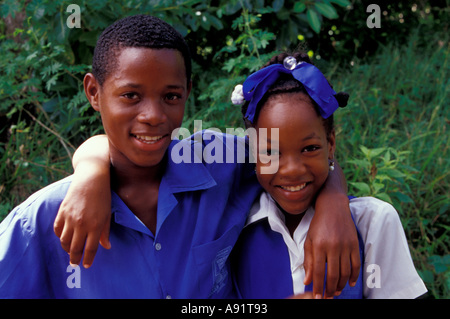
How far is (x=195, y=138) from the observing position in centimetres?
194

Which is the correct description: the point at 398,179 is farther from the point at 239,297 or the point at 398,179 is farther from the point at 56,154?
the point at 56,154

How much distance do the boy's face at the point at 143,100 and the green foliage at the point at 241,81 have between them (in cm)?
120

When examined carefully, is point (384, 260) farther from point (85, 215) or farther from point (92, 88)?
point (92, 88)

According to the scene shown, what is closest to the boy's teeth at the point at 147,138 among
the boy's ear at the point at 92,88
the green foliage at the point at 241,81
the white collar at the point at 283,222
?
the boy's ear at the point at 92,88

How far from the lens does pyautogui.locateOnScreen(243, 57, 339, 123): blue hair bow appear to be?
5.47ft

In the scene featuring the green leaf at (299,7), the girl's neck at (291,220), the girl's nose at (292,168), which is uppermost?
the green leaf at (299,7)

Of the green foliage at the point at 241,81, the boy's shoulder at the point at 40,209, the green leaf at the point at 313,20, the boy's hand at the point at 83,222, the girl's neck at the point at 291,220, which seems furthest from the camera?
the green leaf at the point at 313,20

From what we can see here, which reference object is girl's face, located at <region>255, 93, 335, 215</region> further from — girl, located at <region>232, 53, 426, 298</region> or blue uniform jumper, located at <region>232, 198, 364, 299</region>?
blue uniform jumper, located at <region>232, 198, 364, 299</region>

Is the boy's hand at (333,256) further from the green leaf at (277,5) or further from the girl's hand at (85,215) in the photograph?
the green leaf at (277,5)

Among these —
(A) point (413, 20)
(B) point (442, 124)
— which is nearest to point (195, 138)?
(B) point (442, 124)

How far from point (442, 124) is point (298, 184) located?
83.6 inches

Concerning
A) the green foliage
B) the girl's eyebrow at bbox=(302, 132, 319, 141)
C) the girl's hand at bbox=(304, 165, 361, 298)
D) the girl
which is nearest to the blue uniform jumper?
the girl

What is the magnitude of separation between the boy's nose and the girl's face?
38 centimetres

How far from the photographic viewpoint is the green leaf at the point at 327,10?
3305 millimetres
